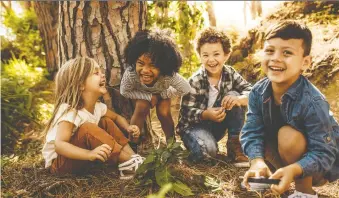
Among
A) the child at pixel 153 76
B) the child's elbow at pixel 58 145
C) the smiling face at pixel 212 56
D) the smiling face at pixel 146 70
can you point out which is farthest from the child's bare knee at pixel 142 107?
the child's elbow at pixel 58 145

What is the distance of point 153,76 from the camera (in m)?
1.68

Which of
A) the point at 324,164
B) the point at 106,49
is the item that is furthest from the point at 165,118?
the point at 324,164

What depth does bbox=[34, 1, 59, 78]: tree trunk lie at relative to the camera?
2.88 meters

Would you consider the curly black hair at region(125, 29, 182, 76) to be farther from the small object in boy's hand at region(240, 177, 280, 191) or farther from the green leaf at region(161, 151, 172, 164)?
the small object in boy's hand at region(240, 177, 280, 191)

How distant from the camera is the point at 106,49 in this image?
5.76 ft

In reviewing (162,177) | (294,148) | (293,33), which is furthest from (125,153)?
(293,33)

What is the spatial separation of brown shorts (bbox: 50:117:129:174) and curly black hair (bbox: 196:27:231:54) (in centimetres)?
52

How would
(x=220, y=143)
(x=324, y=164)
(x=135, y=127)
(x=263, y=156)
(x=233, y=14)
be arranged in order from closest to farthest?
(x=324, y=164) < (x=263, y=156) < (x=135, y=127) < (x=220, y=143) < (x=233, y=14)

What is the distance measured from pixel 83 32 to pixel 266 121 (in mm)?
871

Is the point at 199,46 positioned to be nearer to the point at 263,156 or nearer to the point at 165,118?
the point at 165,118

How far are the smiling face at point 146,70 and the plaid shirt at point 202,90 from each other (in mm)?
184

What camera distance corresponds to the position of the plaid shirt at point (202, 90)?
1.74 metres

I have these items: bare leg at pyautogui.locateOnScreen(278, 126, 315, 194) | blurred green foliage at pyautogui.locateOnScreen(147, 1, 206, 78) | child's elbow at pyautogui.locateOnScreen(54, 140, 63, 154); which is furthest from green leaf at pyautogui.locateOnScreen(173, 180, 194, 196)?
blurred green foliage at pyautogui.locateOnScreen(147, 1, 206, 78)

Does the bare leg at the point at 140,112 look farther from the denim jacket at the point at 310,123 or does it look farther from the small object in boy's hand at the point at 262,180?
the small object in boy's hand at the point at 262,180
